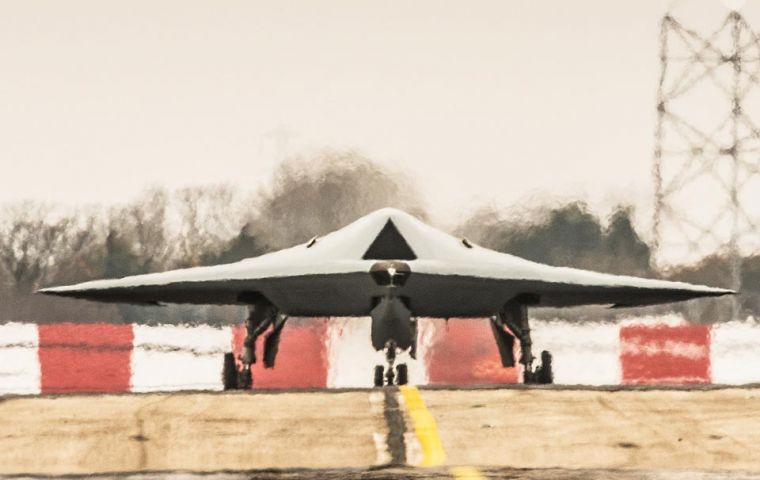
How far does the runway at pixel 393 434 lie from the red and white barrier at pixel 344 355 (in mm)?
A: 9951

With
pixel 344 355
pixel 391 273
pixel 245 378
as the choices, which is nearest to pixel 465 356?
pixel 344 355

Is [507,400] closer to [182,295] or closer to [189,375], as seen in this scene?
[182,295]

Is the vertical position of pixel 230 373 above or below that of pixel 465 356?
below

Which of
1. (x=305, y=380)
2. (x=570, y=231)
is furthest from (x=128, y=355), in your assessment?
(x=570, y=231)

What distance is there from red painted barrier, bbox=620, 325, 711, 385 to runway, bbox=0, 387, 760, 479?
10407mm

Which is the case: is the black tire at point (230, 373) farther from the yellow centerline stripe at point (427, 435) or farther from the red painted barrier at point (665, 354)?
the yellow centerline stripe at point (427, 435)

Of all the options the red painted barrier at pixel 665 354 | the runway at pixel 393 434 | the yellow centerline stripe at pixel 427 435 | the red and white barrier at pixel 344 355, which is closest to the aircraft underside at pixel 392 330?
the red and white barrier at pixel 344 355

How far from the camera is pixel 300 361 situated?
21344mm

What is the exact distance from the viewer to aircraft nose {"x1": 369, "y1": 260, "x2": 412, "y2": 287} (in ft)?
49.2

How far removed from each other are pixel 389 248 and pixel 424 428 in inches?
328

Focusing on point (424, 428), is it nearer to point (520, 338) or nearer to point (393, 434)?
point (393, 434)

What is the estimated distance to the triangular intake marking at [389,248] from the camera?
54.3 ft

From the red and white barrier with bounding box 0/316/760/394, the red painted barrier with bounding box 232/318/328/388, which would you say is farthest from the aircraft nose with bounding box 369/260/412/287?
the red painted barrier with bounding box 232/318/328/388

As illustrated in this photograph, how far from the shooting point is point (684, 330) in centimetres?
2042
